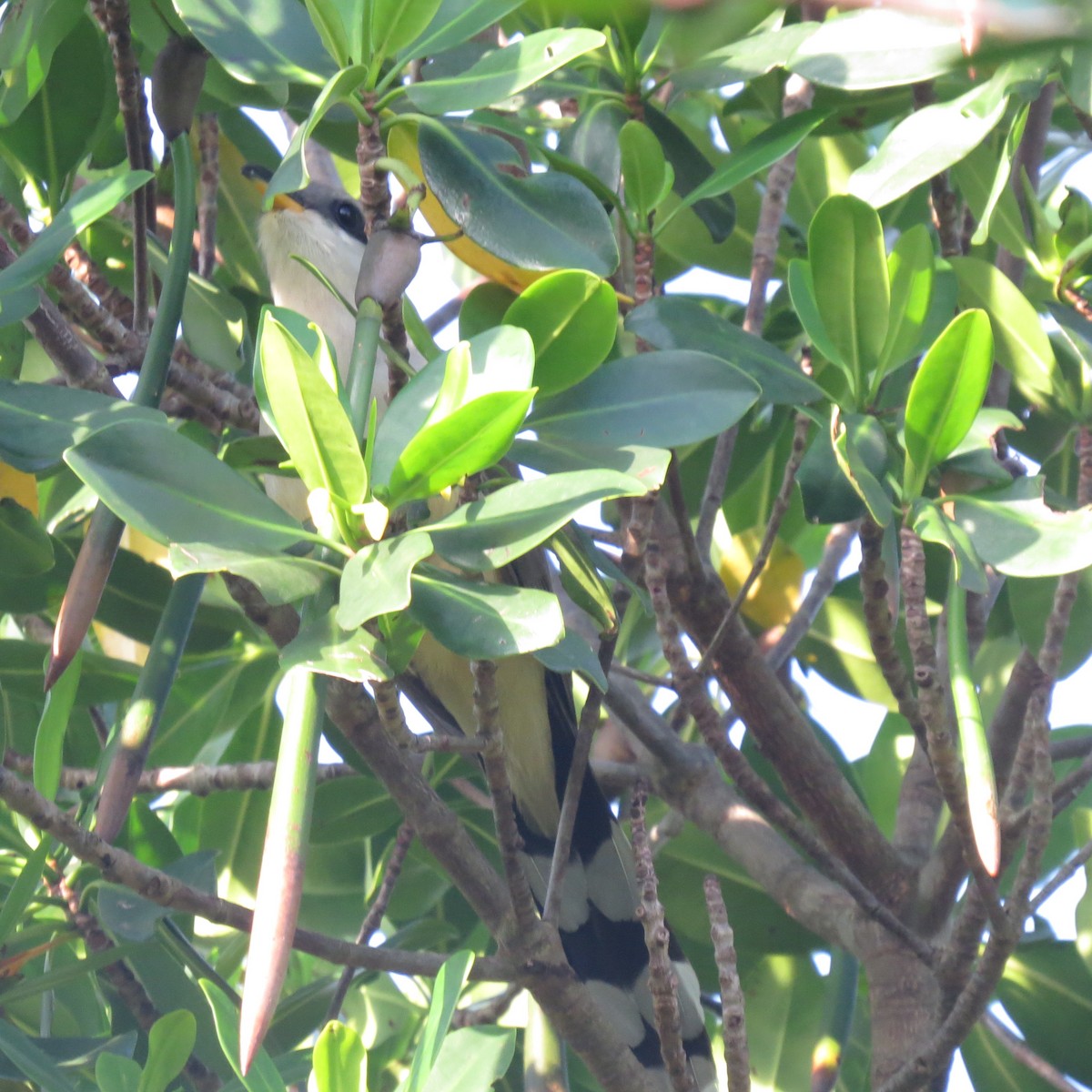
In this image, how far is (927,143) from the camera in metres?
1.33

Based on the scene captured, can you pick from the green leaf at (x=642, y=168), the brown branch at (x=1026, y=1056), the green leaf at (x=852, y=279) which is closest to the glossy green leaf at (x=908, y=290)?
the green leaf at (x=852, y=279)

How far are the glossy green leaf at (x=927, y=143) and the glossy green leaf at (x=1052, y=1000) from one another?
1.21 m

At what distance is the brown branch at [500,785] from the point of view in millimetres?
1171

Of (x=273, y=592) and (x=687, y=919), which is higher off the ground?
(x=273, y=592)

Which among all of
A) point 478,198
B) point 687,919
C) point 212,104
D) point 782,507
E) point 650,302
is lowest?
point 687,919

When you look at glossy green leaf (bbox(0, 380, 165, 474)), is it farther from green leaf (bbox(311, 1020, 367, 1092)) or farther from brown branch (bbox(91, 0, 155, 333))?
green leaf (bbox(311, 1020, 367, 1092))

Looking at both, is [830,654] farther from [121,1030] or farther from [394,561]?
[394,561]

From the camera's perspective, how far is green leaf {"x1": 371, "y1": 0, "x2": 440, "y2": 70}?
A: 3.43ft

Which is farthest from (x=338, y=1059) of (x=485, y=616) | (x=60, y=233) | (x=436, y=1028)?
(x=60, y=233)

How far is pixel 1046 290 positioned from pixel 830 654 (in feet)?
2.58

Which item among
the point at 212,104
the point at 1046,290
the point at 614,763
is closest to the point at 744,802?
the point at 614,763

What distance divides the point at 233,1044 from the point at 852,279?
93cm

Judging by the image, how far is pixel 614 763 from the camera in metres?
2.12

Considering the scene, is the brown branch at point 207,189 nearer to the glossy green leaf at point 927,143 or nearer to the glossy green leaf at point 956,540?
the glossy green leaf at point 927,143
